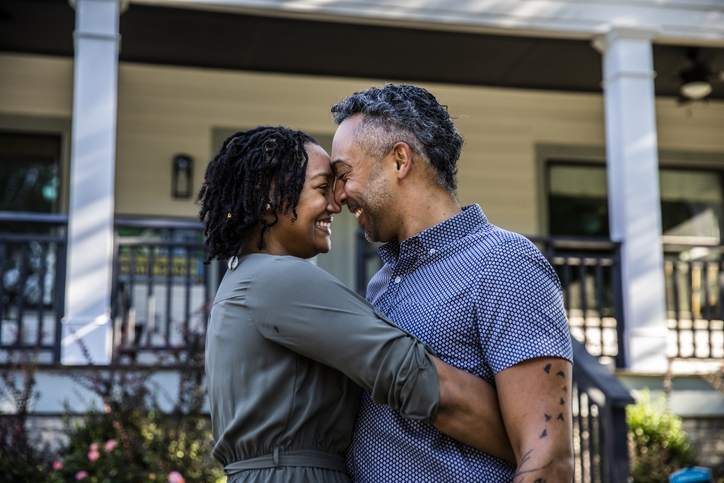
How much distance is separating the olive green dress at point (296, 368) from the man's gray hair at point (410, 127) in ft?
1.19

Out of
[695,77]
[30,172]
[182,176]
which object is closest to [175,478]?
[182,176]

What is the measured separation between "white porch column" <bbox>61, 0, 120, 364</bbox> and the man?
4.56 m

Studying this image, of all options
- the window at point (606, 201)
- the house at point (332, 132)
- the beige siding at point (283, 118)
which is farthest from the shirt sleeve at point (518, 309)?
the window at point (606, 201)

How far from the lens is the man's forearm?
187 centimetres

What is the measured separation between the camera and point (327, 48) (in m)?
8.77

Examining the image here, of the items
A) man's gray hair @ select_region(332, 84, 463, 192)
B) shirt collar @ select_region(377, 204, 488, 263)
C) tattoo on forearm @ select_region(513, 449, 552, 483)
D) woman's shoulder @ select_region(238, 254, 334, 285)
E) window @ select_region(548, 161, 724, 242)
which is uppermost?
window @ select_region(548, 161, 724, 242)

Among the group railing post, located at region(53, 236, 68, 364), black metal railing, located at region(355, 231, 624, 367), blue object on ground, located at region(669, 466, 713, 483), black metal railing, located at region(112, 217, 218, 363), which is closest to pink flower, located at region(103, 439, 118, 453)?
black metal railing, located at region(112, 217, 218, 363)

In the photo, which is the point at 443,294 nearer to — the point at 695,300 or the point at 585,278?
the point at 585,278

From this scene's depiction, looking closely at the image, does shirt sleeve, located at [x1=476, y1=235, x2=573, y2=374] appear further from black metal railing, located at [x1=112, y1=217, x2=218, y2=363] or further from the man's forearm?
black metal railing, located at [x1=112, y1=217, x2=218, y2=363]

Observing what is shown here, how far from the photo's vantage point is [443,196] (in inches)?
87.5

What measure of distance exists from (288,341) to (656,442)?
5.35 meters

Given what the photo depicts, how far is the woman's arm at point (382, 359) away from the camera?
185cm

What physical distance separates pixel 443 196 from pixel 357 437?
59cm

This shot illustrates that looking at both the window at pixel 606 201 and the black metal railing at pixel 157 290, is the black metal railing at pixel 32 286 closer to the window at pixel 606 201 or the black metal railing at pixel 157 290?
the black metal railing at pixel 157 290
